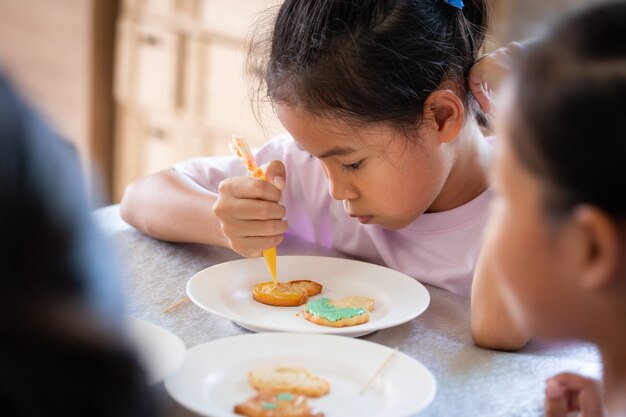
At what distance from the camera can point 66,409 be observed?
523mm

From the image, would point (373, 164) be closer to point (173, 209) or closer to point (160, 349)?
point (173, 209)

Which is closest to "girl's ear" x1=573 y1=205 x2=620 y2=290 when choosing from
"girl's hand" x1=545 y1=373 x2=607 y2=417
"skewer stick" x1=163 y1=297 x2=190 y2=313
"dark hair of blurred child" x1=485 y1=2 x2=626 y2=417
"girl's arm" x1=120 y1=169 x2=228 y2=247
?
"dark hair of blurred child" x1=485 y1=2 x2=626 y2=417

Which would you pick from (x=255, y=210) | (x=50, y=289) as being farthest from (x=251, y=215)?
(x=50, y=289)

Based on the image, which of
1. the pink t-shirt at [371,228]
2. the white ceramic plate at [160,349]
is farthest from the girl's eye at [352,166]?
the white ceramic plate at [160,349]

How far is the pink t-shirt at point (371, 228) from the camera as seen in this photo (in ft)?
4.53

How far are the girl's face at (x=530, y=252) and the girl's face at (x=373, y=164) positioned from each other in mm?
492

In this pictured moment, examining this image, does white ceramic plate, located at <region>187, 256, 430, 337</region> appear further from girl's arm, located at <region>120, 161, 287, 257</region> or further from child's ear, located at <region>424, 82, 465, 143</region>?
child's ear, located at <region>424, 82, 465, 143</region>

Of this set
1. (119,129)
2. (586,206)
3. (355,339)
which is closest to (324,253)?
(355,339)

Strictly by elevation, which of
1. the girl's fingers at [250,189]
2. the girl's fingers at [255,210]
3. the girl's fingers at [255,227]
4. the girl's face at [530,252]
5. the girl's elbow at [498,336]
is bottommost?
the girl's elbow at [498,336]

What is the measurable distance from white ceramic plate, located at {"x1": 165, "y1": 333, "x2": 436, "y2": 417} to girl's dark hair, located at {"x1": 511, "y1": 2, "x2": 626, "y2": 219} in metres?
0.27

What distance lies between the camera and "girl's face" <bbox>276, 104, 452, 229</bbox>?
1.24 m

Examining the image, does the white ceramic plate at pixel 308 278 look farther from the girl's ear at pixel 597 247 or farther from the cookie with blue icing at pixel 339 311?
the girl's ear at pixel 597 247

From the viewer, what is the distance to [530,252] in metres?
0.73

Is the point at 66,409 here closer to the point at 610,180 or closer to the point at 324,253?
the point at 610,180
